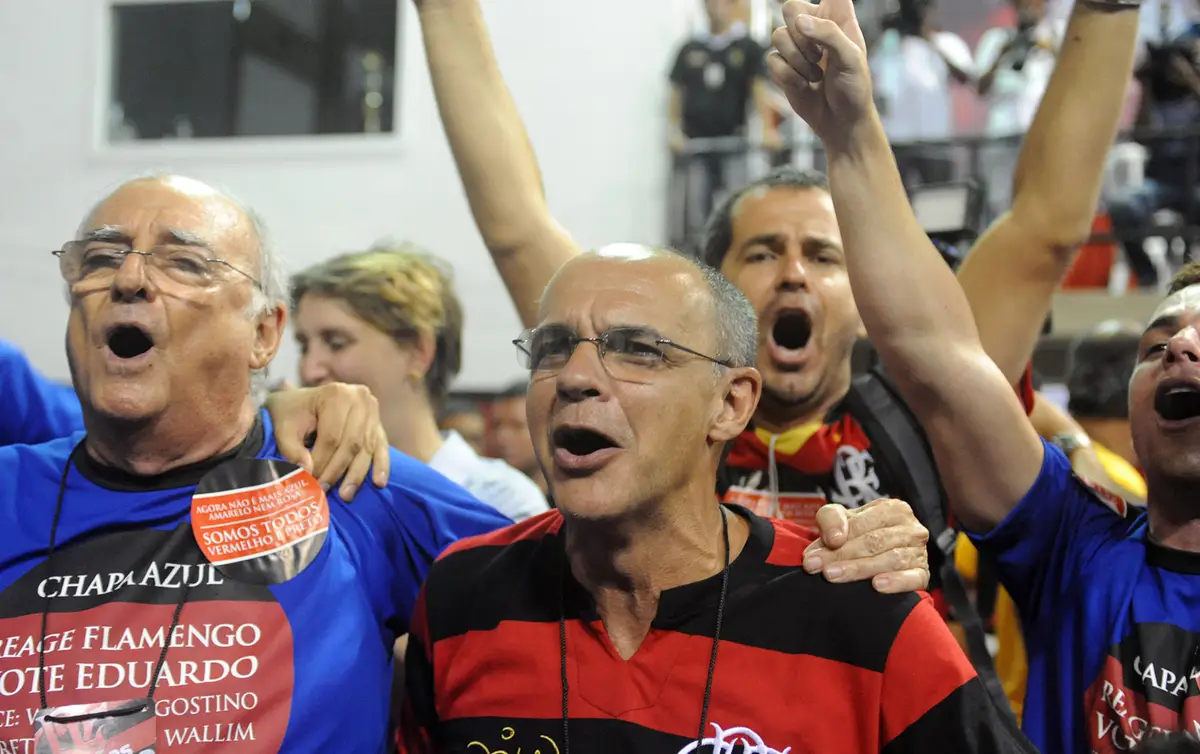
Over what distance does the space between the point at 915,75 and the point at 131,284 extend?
6878 millimetres

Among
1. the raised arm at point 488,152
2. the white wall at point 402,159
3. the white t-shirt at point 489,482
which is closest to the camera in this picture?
the raised arm at point 488,152

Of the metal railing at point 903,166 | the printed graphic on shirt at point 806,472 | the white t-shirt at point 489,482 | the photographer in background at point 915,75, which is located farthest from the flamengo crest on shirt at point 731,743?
the photographer in background at point 915,75

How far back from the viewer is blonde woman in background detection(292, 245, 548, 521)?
3301 millimetres

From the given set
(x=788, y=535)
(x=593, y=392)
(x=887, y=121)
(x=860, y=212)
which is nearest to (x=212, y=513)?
(x=593, y=392)

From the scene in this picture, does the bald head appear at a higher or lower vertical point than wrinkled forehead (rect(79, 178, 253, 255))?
lower

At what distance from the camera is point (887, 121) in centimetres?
803

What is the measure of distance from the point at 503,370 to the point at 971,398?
7.95m

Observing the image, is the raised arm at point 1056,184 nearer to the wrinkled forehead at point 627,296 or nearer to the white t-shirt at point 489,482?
the wrinkled forehead at point 627,296

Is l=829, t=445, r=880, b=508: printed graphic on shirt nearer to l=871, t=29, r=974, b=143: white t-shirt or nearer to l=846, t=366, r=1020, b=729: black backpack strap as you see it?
l=846, t=366, r=1020, b=729: black backpack strap

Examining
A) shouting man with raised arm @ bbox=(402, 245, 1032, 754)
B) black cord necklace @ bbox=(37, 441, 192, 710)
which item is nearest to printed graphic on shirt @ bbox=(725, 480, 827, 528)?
shouting man with raised arm @ bbox=(402, 245, 1032, 754)

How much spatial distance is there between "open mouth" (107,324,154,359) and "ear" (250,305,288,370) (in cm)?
19

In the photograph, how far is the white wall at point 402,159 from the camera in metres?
9.82

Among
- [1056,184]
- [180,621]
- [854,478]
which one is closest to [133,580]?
[180,621]

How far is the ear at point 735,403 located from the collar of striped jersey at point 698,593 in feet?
0.54
